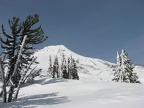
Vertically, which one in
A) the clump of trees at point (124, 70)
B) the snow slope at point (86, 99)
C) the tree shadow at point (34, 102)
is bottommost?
the tree shadow at point (34, 102)

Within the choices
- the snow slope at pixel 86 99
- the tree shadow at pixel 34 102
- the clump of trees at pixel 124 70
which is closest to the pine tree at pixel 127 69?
the clump of trees at pixel 124 70

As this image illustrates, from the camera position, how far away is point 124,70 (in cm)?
4272

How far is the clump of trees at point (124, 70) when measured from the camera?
138 ft

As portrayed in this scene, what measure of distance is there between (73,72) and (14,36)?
44843 millimetres

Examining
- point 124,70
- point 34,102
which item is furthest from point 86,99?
point 124,70

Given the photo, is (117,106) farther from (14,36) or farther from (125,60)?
(125,60)

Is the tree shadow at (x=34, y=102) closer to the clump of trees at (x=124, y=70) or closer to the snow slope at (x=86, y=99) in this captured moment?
the snow slope at (x=86, y=99)

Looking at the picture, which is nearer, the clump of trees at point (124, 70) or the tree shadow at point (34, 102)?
the tree shadow at point (34, 102)

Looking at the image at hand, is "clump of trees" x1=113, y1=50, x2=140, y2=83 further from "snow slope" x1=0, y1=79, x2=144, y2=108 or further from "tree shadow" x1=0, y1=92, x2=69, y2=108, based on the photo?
"tree shadow" x1=0, y1=92, x2=69, y2=108

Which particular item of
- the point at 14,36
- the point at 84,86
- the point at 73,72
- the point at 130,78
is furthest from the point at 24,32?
the point at 73,72

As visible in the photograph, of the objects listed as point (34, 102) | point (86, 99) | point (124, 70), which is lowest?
point (34, 102)

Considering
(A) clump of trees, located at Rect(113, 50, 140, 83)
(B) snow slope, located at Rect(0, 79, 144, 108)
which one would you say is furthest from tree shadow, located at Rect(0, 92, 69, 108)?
(A) clump of trees, located at Rect(113, 50, 140, 83)

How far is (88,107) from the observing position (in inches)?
345

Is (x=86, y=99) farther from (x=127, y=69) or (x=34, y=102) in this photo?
(x=127, y=69)
